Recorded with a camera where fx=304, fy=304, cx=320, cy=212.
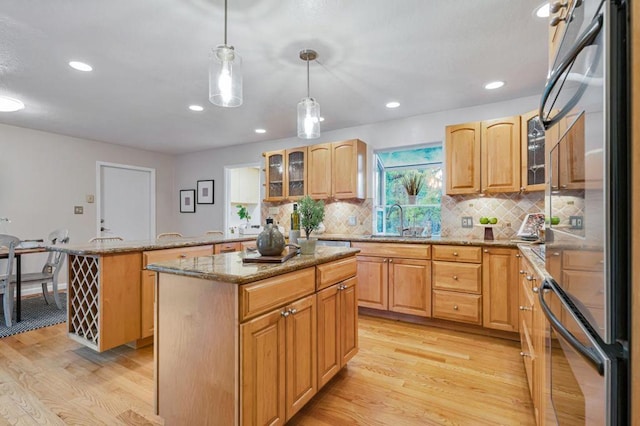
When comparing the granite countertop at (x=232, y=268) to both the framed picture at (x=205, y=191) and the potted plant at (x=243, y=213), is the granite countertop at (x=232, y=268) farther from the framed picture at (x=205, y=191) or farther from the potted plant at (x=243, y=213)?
the framed picture at (x=205, y=191)

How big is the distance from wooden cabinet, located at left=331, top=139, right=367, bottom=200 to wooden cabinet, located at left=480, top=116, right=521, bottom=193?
56.6 inches

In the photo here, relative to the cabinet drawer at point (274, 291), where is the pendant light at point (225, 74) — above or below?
above

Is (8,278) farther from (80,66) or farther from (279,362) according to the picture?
(279,362)

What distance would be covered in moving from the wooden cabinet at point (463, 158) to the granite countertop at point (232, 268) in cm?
216

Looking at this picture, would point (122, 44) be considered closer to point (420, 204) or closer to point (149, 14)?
point (149, 14)

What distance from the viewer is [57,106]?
11.5ft

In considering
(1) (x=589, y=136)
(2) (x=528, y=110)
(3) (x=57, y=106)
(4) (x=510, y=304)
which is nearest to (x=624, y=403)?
(1) (x=589, y=136)

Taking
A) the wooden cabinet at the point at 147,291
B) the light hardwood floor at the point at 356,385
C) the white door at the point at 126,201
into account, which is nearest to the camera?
the light hardwood floor at the point at 356,385

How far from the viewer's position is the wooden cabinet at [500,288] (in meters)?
2.77

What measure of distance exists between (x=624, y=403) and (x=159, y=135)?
5.51 m

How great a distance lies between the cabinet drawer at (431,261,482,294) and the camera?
2.94m

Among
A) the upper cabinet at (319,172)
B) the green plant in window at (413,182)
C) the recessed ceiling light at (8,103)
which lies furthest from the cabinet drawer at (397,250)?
the recessed ceiling light at (8,103)

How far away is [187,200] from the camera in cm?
621

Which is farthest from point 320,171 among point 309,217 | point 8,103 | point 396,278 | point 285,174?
point 8,103
